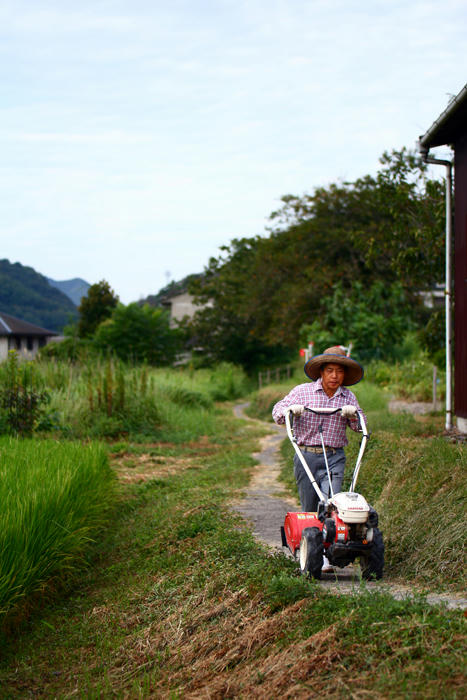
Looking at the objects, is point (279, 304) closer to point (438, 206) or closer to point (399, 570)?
point (438, 206)

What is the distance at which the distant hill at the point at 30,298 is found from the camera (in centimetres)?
8256

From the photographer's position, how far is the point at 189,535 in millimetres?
7438

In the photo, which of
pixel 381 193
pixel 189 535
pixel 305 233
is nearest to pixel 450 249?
pixel 381 193

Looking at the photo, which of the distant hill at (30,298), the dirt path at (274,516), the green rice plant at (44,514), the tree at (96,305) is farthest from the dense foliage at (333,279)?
the distant hill at (30,298)

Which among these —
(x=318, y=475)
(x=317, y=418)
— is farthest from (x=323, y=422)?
(x=318, y=475)

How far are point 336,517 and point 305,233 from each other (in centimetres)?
2663

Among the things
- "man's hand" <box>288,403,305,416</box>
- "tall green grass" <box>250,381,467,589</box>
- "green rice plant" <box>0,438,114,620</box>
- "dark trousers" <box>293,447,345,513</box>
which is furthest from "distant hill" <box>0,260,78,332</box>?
"man's hand" <box>288,403,305,416</box>

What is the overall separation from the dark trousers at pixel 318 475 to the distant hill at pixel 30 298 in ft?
251

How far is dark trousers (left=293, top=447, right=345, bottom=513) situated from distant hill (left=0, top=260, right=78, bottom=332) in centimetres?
7657

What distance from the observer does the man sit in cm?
599

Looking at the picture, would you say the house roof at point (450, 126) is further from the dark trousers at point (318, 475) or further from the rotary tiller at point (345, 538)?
the rotary tiller at point (345, 538)

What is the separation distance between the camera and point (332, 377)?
6.05m

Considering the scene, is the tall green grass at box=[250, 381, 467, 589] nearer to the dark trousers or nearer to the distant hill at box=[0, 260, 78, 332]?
the dark trousers

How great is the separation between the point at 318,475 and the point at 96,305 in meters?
58.7
